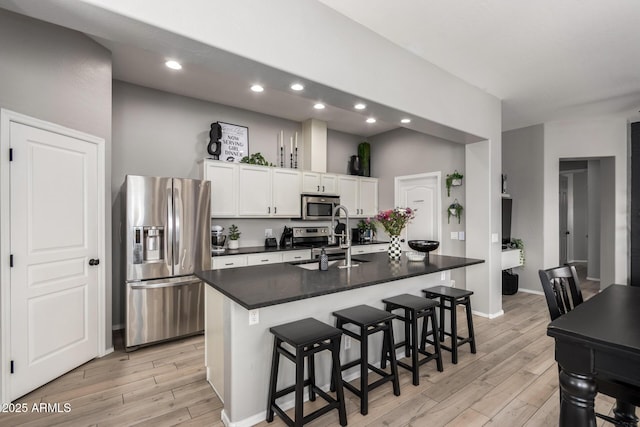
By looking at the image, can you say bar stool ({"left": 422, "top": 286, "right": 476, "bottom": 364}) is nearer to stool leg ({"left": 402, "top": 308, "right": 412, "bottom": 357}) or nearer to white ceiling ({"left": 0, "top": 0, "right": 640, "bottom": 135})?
stool leg ({"left": 402, "top": 308, "right": 412, "bottom": 357})

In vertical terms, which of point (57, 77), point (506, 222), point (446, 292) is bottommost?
point (446, 292)

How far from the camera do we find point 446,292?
9.95 feet

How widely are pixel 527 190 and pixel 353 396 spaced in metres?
4.94

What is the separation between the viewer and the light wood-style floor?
212 centimetres

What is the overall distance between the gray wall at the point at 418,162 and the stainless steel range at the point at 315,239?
144cm

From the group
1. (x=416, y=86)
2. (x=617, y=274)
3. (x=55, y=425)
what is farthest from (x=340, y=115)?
(x=617, y=274)

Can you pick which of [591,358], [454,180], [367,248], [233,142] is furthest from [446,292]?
[233,142]

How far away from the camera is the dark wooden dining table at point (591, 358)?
129 cm

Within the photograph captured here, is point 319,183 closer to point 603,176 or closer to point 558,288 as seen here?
point 558,288

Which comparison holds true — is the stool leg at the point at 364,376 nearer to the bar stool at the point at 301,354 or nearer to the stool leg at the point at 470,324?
the bar stool at the point at 301,354

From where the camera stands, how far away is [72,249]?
2.81 meters

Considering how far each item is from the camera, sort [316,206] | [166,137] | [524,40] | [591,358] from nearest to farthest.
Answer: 1. [591,358]
2. [524,40]
3. [166,137]
4. [316,206]

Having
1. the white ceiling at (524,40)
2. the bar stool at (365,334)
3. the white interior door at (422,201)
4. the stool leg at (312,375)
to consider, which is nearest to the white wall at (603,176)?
the white ceiling at (524,40)

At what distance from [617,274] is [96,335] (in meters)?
7.26
